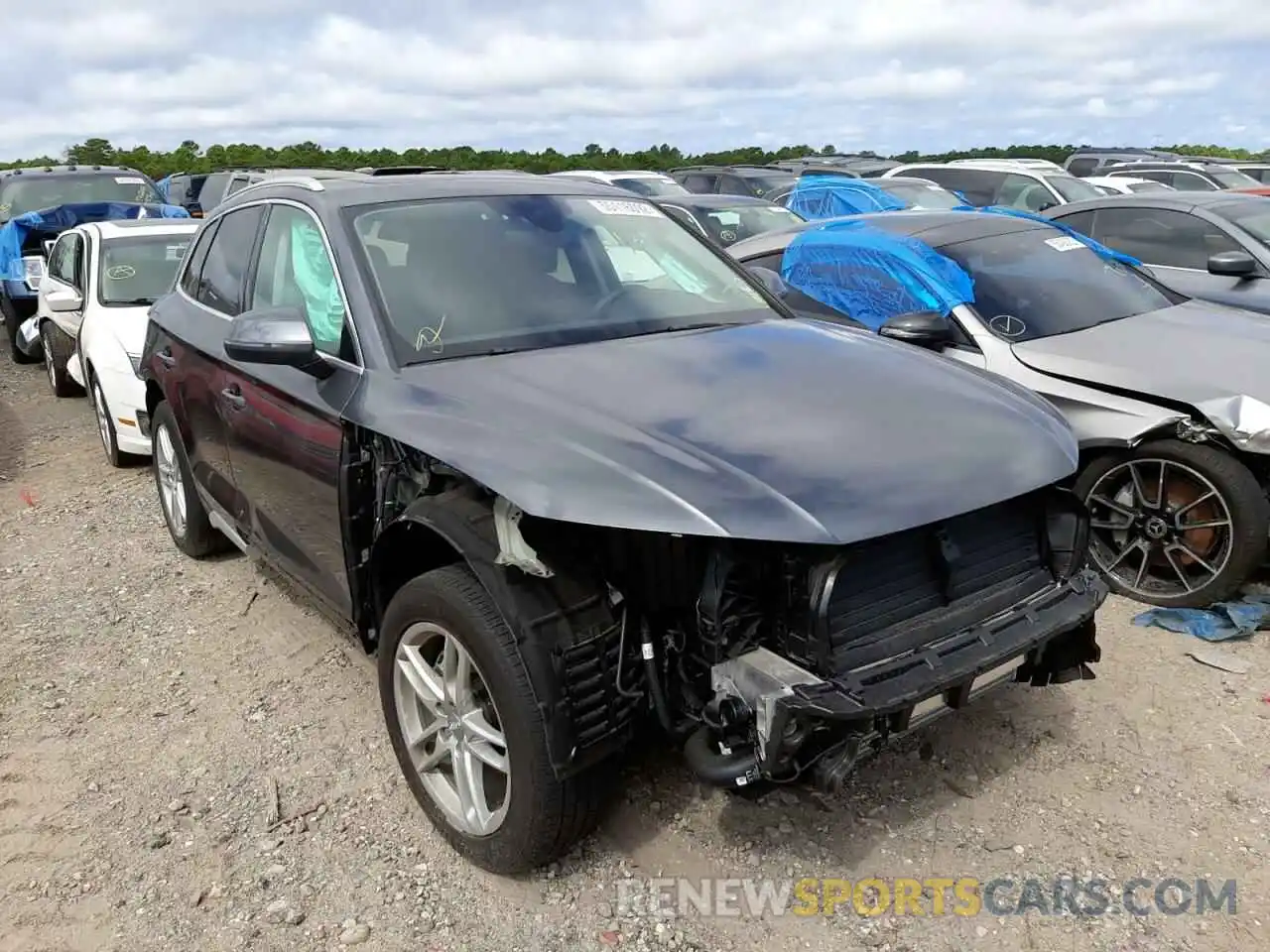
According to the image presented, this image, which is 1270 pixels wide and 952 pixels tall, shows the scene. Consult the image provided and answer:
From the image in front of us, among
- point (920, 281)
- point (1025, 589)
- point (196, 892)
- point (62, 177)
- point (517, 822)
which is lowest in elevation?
point (196, 892)

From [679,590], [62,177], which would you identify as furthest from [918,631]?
[62,177]

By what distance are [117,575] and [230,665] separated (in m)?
1.39

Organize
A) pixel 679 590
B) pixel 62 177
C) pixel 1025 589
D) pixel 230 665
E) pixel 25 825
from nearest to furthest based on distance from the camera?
pixel 679 590 < pixel 1025 589 < pixel 25 825 < pixel 230 665 < pixel 62 177

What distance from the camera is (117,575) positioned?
5.09m

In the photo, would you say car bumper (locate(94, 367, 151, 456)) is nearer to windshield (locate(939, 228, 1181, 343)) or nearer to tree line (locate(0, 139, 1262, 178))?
windshield (locate(939, 228, 1181, 343))

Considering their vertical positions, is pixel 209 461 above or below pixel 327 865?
above

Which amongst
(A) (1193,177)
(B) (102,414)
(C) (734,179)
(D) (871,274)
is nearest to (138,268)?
(B) (102,414)

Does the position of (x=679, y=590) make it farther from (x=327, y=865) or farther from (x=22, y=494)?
(x=22, y=494)

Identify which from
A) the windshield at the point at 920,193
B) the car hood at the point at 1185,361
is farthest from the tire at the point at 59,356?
the windshield at the point at 920,193

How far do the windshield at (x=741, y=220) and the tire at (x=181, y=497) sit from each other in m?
6.25

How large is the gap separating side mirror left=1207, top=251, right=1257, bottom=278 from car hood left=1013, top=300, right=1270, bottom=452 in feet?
4.96

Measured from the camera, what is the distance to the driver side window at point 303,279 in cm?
326

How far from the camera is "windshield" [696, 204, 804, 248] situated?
33.6 ft

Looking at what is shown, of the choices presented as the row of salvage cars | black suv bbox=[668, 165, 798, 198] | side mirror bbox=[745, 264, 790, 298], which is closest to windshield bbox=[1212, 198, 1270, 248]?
the row of salvage cars
